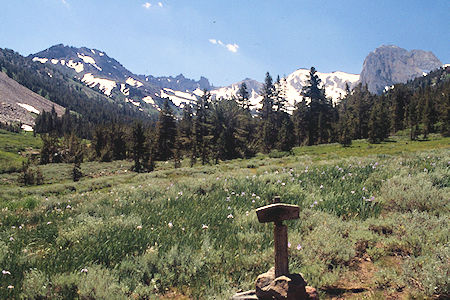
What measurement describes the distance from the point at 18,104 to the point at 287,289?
733 ft

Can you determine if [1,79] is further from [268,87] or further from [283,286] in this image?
[283,286]

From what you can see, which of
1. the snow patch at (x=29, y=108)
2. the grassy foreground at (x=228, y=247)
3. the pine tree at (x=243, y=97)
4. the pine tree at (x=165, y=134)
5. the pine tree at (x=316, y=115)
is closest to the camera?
the grassy foreground at (x=228, y=247)

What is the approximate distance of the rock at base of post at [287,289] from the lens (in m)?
2.68

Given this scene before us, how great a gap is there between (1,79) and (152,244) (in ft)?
825

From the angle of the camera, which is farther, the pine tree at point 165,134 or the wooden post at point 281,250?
the pine tree at point 165,134

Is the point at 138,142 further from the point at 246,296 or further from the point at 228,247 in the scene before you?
the point at 246,296

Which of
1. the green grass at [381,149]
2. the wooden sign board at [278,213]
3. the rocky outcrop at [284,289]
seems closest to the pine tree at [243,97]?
the green grass at [381,149]

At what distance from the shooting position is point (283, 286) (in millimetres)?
2734

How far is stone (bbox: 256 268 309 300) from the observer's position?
8.78ft

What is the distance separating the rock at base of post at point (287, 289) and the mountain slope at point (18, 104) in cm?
18607

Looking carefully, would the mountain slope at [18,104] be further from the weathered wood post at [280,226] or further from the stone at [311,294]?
the stone at [311,294]

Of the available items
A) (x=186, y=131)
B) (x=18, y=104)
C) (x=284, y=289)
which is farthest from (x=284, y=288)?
(x=18, y=104)

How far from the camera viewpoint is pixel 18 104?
6747 inches

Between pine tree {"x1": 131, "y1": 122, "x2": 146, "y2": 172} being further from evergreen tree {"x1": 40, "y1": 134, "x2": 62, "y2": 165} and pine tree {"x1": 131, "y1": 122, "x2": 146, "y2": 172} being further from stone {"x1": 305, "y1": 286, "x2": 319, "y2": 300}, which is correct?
stone {"x1": 305, "y1": 286, "x2": 319, "y2": 300}
